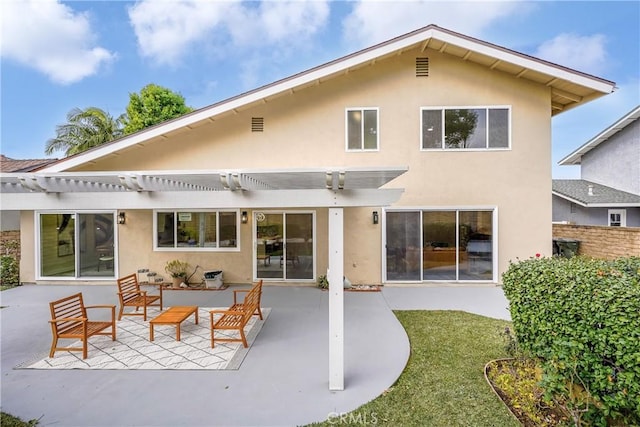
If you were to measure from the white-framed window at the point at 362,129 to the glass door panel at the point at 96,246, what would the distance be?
8330mm

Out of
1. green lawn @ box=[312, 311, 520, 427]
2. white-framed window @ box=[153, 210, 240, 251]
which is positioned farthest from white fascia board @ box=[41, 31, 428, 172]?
green lawn @ box=[312, 311, 520, 427]

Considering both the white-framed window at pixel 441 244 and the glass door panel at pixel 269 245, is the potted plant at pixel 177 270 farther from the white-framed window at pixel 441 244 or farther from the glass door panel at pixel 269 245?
the white-framed window at pixel 441 244

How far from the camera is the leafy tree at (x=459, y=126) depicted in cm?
902

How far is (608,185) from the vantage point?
16.5m

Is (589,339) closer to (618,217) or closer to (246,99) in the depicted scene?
(246,99)

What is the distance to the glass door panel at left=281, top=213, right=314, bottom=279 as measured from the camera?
9.41m

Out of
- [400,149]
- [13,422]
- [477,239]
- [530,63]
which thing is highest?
[530,63]

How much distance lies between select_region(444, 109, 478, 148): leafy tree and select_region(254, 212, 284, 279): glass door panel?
5.94 meters

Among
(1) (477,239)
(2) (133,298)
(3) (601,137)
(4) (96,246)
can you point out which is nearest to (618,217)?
(3) (601,137)

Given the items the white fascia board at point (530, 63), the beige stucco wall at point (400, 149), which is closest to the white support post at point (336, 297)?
the beige stucco wall at point (400, 149)

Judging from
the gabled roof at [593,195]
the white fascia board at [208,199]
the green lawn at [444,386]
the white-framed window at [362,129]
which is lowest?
the green lawn at [444,386]

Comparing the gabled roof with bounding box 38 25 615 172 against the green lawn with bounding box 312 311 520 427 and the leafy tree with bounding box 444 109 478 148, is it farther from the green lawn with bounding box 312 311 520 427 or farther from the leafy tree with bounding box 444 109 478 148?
the green lawn with bounding box 312 311 520 427

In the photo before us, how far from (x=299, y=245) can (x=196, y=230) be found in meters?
3.45

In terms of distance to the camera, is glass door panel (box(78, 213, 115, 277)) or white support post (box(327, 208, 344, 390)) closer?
white support post (box(327, 208, 344, 390))
